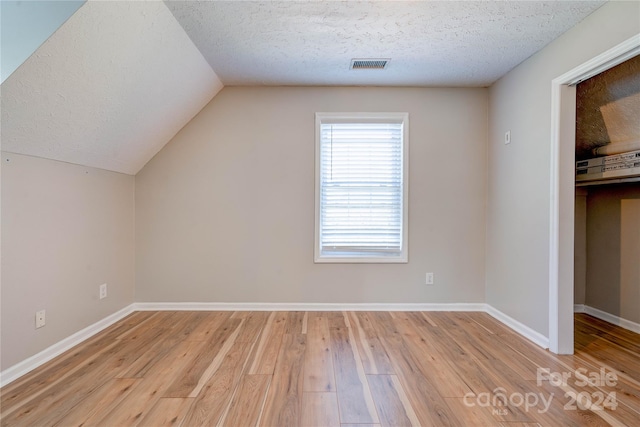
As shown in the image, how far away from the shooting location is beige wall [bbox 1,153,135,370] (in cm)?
184

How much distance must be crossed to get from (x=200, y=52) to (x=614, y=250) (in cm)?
444

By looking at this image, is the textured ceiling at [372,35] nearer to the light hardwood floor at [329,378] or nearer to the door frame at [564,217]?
the door frame at [564,217]

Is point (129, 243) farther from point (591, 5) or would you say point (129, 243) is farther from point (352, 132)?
point (591, 5)

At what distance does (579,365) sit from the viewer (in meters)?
2.01

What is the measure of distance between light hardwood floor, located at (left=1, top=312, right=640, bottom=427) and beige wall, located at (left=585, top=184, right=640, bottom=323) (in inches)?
12.9

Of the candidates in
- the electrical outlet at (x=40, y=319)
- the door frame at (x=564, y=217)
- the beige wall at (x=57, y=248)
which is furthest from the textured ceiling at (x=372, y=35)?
the electrical outlet at (x=40, y=319)

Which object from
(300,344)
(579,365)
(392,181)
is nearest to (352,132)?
(392,181)

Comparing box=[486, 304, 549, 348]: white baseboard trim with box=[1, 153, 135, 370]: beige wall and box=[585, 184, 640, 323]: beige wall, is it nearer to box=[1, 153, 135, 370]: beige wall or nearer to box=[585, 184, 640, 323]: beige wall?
box=[585, 184, 640, 323]: beige wall

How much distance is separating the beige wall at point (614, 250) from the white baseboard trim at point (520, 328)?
108 cm

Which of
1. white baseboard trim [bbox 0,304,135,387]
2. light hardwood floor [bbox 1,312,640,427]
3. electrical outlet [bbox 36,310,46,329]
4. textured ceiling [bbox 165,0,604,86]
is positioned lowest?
light hardwood floor [bbox 1,312,640,427]

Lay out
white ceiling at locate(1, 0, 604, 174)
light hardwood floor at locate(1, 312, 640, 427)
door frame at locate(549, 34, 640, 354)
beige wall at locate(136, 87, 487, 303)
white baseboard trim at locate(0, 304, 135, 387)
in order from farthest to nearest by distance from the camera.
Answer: beige wall at locate(136, 87, 487, 303)
door frame at locate(549, 34, 640, 354)
white baseboard trim at locate(0, 304, 135, 387)
white ceiling at locate(1, 0, 604, 174)
light hardwood floor at locate(1, 312, 640, 427)

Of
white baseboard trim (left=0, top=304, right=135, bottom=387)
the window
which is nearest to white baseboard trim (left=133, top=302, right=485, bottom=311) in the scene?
white baseboard trim (left=0, top=304, right=135, bottom=387)

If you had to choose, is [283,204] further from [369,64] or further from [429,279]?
[429,279]

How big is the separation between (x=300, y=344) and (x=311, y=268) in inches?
37.2
